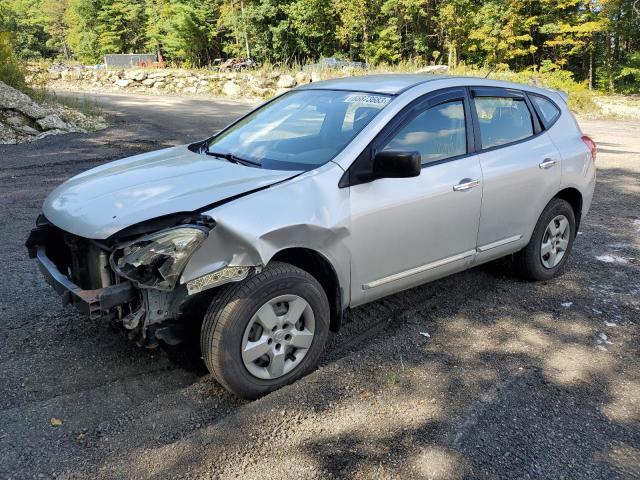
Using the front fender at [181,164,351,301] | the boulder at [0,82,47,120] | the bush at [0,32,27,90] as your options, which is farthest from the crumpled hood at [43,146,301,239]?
the bush at [0,32,27,90]

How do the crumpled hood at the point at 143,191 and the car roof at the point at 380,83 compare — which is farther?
the car roof at the point at 380,83

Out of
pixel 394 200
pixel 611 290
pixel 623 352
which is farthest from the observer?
pixel 611 290

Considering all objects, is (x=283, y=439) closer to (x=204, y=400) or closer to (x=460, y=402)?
(x=204, y=400)

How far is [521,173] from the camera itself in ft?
14.5

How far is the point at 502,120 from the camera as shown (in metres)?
4.47

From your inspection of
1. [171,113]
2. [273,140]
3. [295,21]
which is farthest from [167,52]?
[273,140]

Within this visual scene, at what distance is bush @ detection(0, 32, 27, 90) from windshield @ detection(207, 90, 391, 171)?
13.4 metres

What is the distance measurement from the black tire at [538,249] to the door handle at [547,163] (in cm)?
35

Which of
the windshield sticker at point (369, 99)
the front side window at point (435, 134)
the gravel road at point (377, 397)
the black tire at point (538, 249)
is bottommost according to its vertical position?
the gravel road at point (377, 397)

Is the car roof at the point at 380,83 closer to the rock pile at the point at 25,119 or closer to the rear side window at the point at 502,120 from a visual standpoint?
the rear side window at the point at 502,120

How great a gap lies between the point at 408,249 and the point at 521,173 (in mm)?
1367

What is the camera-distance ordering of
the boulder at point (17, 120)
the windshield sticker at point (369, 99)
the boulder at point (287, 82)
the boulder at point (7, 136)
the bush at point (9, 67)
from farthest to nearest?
1. the boulder at point (287, 82)
2. the bush at point (9, 67)
3. the boulder at point (17, 120)
4. the boulder at point (7, 136)
5. the windshield sticker at point (369, 99)

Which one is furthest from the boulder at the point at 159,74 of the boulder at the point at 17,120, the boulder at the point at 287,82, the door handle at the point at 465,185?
the door handle at the point at 465,185

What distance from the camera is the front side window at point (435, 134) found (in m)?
3.73
